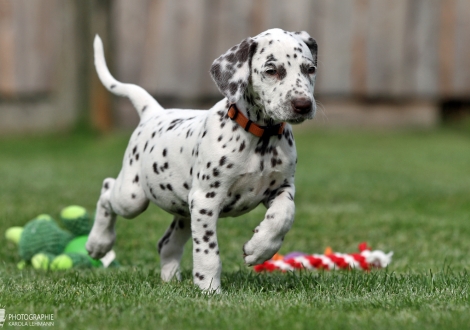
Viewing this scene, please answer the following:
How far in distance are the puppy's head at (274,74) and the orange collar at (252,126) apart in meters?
0.09

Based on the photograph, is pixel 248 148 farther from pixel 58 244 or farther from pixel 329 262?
pixel 58 244

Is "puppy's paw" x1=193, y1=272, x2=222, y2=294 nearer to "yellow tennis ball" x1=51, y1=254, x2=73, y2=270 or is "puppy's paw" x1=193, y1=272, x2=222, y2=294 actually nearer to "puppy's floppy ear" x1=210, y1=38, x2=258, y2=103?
"puppy's floppy ear" x1=210, y1=38, x2=258, y2=103

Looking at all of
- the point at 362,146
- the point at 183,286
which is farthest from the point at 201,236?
the point at 362,146

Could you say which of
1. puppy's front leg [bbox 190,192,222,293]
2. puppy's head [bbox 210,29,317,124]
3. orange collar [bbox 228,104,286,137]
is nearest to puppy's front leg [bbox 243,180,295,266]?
puppy's front leg [bbox 190,192,222,293]

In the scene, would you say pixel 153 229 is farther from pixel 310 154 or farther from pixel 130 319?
pixel 310 154

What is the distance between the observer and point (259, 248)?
13.8 ft

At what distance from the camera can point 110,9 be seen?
1291 cm

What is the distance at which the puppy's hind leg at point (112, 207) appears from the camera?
16.5 feet

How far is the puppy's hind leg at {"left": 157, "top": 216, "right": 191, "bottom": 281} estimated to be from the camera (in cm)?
520

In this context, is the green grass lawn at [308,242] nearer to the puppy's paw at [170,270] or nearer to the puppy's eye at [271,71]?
the puppy's paw at [170,270]

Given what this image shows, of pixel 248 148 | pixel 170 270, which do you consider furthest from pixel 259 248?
pixel 170 270

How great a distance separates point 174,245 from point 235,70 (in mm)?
1426

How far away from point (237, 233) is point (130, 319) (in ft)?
11.9

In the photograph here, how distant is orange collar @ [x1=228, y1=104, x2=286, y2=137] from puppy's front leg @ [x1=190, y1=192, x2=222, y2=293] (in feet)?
1.45
